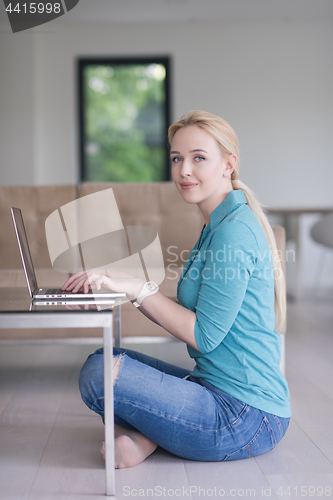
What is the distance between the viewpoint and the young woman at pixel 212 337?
1138 millimetres

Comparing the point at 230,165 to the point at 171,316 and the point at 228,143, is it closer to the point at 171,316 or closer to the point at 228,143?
the point at 228,143

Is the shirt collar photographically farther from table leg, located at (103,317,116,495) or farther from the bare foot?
the bare foot

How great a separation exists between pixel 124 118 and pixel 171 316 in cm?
464

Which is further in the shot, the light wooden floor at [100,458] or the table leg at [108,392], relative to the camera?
the light wooden floor at [100,458]

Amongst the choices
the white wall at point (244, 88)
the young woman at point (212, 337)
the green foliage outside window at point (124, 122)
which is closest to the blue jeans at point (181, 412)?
the young woman at point (212, 337)

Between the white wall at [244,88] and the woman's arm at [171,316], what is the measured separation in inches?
168

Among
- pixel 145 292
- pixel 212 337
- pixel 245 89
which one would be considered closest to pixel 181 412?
pixel 212 337

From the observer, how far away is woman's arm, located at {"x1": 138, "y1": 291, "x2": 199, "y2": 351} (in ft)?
3.75

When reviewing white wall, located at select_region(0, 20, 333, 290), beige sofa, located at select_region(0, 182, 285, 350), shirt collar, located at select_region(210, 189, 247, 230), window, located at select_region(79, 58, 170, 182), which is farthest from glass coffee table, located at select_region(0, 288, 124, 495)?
window, located at select_region(79, 58, 170, 182)

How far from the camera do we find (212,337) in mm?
1139

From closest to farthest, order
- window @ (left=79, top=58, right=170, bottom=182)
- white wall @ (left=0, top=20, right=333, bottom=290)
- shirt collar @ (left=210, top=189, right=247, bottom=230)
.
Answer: shirt collar @ (left=210, top=189, right=247, bottom=230), white wall @ (left=0, top=20, right=333, bottom=290), window @ (left=79, top=58, right=170, bottom=182)

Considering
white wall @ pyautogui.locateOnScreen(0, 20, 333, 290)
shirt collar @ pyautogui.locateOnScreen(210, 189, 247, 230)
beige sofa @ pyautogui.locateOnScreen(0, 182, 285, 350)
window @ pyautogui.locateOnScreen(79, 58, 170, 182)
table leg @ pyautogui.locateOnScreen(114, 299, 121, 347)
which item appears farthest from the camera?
window @ pyautogui.locateOnScreen(79, 58, 170, 182)

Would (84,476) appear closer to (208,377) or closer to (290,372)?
(208,377)

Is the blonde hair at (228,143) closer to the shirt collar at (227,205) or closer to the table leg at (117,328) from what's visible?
the shirt collar at (227,205)
